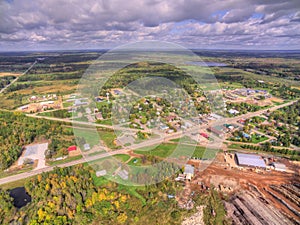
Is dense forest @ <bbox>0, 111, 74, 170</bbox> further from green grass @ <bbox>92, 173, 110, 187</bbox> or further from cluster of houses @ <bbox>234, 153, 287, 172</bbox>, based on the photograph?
cluster of houses @ <bbox>234, 153, 287, 172</bbox>

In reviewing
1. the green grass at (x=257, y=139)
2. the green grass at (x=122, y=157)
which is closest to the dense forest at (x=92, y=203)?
the green grass at (x=122, y=157)

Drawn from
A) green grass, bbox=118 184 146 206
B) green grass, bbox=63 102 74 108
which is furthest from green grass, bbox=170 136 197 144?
green grass, bbox=63 102 74 108

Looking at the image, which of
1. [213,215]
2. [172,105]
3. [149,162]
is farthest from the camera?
[172,105]

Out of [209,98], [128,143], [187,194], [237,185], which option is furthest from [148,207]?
[209,98]

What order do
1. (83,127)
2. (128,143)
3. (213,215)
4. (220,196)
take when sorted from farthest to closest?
(83,127), (128,143), (220,196), (213,215)

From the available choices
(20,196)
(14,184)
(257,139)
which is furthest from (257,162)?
(14,184)

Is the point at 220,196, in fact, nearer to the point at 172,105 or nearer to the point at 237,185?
the point at 237,185

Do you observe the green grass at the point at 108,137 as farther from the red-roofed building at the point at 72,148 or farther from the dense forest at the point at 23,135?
the dense forest at the point at 23,135
